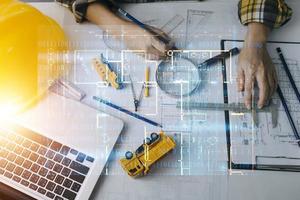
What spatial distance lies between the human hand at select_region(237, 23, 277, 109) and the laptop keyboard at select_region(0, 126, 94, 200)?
33cm

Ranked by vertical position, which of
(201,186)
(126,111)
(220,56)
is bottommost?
(201,186)

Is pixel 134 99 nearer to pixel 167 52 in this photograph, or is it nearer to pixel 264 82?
pixel 167 52

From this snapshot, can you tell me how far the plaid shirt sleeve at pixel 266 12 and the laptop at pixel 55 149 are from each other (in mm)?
352

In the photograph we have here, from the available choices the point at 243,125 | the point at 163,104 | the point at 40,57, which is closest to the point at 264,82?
the point at 243,125

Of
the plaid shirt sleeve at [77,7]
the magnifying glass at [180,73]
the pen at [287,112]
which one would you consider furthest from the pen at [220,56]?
the plaid shirt sleeve at [77,7]

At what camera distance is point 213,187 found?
2.29ft

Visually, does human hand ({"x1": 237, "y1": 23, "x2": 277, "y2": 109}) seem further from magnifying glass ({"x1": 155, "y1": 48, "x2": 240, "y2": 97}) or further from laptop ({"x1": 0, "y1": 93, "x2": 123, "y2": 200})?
laptop ({"x1": 0, "y1": 93, "x2": 123, "y2": 200})

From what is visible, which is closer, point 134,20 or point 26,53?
point 26,53

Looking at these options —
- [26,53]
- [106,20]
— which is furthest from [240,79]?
[26,53]

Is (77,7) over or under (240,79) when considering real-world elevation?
over

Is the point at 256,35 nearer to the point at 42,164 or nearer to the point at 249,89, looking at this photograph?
the point at 249,89

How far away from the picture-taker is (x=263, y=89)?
2.50ft

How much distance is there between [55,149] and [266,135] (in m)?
0.38

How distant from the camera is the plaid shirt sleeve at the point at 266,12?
83 cm
